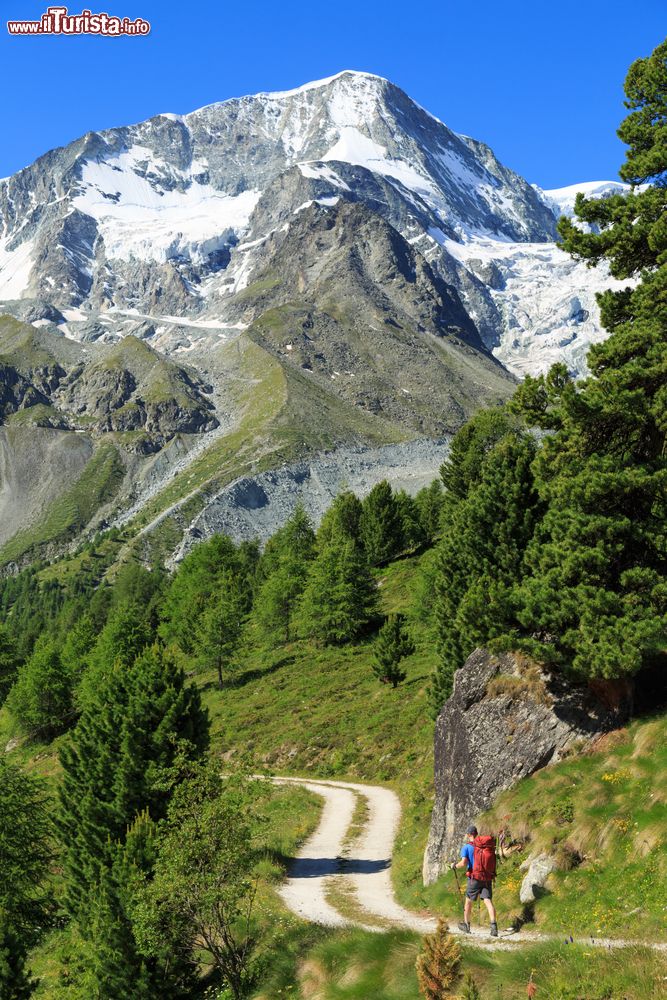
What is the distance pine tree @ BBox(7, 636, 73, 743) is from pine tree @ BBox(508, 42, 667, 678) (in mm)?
68513

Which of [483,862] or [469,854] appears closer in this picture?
[483,862]

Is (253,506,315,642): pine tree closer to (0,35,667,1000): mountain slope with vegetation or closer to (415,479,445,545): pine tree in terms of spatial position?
(415,479,445,545): pine tree

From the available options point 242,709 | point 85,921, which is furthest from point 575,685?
point 242,709

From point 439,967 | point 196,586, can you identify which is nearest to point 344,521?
point 196,586

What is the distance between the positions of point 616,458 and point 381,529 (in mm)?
69161

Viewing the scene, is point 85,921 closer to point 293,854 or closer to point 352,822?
point 293,854

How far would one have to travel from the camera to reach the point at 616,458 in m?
22.9

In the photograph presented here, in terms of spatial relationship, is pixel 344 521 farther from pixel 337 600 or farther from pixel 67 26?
pixel 67 26

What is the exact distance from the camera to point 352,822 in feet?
114

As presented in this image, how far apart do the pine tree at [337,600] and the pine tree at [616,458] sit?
1927 inches

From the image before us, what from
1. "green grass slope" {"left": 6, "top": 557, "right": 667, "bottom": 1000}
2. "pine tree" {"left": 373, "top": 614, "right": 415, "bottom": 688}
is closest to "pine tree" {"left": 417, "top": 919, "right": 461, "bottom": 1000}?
"green grass slope" {"left": 6, "top": 557, "right": 667, "bottom": 1000}

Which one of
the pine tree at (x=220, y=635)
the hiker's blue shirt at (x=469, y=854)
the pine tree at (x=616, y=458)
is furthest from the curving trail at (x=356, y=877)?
the pine tree at (x=220, y=635)

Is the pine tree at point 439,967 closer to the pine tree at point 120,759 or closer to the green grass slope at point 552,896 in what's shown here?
the green grass slope at point 552,896

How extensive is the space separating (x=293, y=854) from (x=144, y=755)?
25.3 ft
